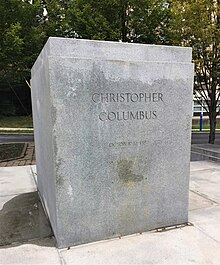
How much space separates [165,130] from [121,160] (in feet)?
2.21

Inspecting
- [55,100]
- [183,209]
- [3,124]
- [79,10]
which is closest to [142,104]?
[55,100]

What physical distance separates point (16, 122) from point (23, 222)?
2095 cm

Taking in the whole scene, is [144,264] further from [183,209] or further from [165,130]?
[165,130]

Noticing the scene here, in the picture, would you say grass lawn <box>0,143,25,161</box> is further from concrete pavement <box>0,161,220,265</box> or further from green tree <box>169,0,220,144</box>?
green tree <box>169,0,220,144</box>

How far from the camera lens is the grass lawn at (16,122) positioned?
71.7ft

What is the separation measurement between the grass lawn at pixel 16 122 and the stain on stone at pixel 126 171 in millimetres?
19455

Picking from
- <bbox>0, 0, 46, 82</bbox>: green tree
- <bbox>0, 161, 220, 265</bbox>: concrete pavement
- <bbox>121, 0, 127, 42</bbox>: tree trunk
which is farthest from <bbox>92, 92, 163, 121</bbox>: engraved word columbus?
<bbox>0, 0, 46, 82</bbox>: green tree

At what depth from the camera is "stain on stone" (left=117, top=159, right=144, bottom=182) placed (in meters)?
3.14

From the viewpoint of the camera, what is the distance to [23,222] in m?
3.64

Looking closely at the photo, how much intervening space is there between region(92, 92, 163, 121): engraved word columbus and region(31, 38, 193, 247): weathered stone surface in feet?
0.04

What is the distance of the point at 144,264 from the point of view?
264cm

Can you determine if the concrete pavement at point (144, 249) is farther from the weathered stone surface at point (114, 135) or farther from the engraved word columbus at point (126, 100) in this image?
the engraved word columbus at point (126, 100)

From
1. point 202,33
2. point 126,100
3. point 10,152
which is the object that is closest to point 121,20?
point 202,33

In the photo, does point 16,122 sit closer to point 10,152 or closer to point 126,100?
point 10,152
